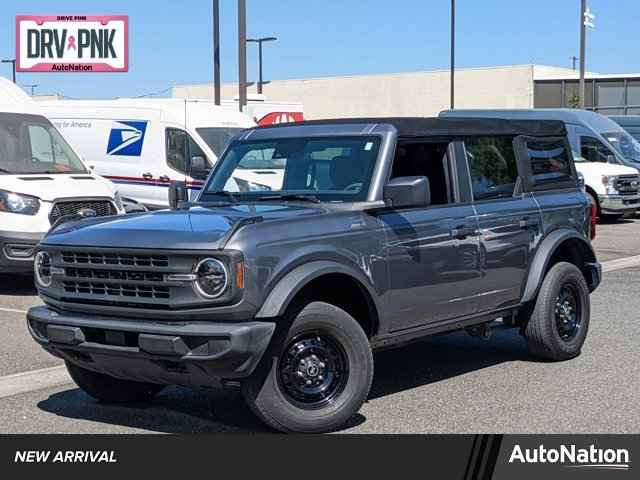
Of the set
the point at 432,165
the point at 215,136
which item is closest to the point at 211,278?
the point at 432,165

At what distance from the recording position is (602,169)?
78.0ft

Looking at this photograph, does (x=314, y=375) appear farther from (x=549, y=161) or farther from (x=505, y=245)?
(x=549, y=161)

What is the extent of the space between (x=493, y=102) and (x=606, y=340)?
54.9m

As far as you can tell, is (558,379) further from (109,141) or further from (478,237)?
(109,141)

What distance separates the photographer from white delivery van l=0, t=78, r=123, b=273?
41.5 feet

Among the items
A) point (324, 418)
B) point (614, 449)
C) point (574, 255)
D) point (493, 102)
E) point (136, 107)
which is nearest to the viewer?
point (614, 449)

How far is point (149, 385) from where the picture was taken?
24.1ft

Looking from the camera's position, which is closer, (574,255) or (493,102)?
(574,255)

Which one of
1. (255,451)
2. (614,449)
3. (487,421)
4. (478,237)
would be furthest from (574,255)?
(255,451)

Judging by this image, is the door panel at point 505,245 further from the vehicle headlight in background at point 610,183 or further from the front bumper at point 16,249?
the vehicle headlight in background at point 610,183

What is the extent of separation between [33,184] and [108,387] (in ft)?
20.4

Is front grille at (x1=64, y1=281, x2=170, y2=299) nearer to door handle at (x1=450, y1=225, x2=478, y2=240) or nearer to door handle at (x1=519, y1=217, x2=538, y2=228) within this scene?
door handle at (x1=450, y1=225, x2=478, y2=240)

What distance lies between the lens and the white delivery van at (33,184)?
12.7 metres

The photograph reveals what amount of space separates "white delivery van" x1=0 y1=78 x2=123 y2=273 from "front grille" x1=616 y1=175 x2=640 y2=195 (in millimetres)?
13444
